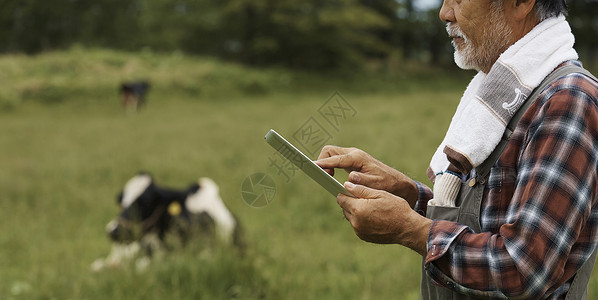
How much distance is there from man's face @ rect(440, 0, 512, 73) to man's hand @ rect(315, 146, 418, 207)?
0.36m

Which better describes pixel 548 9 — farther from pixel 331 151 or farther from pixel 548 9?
pixel 331 151

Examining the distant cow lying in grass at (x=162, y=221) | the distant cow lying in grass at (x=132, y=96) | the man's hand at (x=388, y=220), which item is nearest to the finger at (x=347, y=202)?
the man's hand at (x=388, y=220)

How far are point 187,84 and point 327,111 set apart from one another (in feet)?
64.8

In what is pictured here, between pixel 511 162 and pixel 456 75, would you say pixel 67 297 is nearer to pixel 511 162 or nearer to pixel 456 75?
pixel 511 162

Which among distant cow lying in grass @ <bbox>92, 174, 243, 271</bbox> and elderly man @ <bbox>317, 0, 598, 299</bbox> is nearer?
elderly man @ <bbox>317, 0, 598, 299</bbox>

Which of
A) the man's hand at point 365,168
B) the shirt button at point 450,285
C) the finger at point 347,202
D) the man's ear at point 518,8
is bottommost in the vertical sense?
the shirt button at point 450,285

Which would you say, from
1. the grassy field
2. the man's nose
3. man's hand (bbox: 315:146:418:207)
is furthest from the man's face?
the grassy field

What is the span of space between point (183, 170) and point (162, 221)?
12.9 ft

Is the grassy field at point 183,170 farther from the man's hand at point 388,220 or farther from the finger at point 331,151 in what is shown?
the man's hand at point 388,220

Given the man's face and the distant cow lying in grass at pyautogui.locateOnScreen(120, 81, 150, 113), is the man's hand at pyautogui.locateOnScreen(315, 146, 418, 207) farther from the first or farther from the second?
the distant cow lying in grass at pyautogui.locateOnScreen(120, 81, 150, 113)

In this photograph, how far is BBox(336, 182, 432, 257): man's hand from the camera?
54.4 inches

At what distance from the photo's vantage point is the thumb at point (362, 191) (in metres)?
1.41

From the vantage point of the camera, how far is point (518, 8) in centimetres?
144

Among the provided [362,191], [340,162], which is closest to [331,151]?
[340,162]
